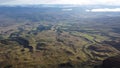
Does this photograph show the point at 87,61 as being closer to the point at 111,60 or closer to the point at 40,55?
the point at 111,60

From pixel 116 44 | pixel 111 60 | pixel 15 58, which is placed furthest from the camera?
pixel 116 44

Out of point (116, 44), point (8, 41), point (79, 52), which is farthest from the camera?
point (8, 41)

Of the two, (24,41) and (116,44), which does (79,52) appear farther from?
(24,41)

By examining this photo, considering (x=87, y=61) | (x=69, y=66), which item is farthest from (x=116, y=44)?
(x=69, y=66)

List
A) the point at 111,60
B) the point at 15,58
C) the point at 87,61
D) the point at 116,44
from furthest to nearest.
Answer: the point at 116,44 → the point at 15,58 → the point at 87,61 → the point at 111,60

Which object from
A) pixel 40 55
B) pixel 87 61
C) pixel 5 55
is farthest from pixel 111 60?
pixel 5 55

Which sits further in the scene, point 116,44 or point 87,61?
point 116,44

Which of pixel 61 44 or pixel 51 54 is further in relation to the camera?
pixel 61 44

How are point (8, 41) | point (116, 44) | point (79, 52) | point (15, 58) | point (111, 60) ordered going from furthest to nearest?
point (8, 41) → point (116, 44) → point (79, 52) → point (15, 58) → point (111, 60)
